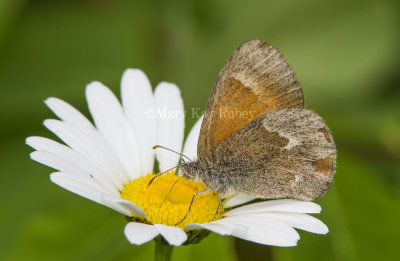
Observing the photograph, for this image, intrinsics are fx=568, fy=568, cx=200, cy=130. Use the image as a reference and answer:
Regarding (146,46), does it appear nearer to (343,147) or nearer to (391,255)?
(343,147)

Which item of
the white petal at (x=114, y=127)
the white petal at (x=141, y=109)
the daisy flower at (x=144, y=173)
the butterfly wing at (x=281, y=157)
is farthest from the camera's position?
the white petal at (x=141, y=109)

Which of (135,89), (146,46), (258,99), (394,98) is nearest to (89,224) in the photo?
(135,89)

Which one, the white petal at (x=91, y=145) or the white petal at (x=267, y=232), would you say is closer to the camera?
the white petal at (x=267, y=232)

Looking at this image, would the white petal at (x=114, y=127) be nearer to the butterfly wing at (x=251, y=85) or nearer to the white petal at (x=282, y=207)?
the butterfly wing at (x=251, y=85)

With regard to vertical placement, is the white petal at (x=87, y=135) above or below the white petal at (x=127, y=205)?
above

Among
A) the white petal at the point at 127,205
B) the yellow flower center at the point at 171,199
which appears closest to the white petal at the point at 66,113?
the yellow flower center at the point at 171,199

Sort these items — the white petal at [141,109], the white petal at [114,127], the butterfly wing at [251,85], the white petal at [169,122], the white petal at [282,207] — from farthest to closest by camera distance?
1. the white petal at [169,122]
2. the white petal at [141,109]
3. the white petal at [114,127]
4. the butterfly wing at [251,85]
5. the white petal at [282,207]

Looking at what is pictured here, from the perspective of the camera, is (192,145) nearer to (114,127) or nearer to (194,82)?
(114,127)

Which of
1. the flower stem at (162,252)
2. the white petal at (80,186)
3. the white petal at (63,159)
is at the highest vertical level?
the white petal at (63,159)
